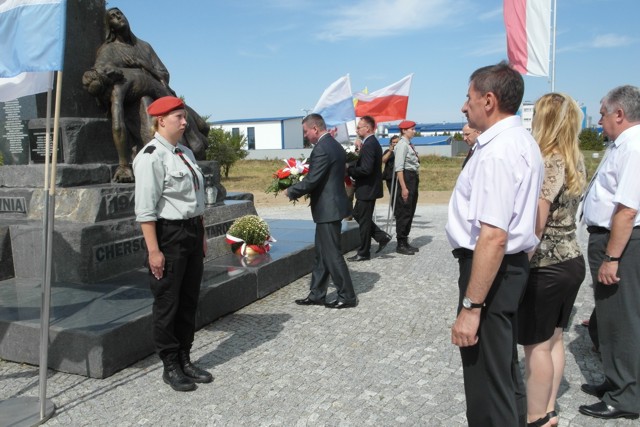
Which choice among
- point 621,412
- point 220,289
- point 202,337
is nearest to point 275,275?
point 220,289

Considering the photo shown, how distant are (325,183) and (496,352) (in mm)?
3365

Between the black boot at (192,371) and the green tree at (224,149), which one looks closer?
the black boot at (192,371)

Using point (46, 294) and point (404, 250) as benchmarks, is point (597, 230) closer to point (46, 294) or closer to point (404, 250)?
point (46, 294)

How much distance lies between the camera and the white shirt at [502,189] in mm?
2037

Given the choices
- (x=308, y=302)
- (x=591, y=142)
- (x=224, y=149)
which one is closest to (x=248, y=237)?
(x=308, y=302)

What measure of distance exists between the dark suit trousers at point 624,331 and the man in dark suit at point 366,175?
4299mm

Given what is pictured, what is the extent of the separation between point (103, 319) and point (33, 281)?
5.03 feet

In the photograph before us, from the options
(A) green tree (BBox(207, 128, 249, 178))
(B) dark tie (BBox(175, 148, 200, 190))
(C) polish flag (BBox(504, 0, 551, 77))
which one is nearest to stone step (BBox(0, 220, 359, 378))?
(B) dark tie (BBox(175, 148, 200, 190))

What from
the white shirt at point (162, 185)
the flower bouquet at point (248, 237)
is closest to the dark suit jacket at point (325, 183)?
the flower bouquet at point (248, 237)

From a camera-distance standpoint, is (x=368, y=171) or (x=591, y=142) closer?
(x=368, y=171)

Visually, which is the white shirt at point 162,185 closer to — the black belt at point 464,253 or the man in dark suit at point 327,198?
the black belt at point 464,253

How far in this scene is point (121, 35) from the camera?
21.3 ft

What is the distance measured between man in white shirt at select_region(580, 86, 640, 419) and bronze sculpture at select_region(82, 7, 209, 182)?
184 inches

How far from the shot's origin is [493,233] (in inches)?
80.4
